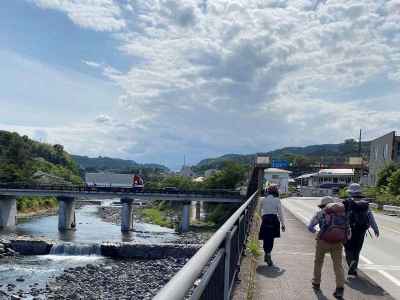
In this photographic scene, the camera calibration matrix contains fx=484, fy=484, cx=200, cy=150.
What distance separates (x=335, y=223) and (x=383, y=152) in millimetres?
58895

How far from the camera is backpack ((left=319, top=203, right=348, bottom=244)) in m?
7.66

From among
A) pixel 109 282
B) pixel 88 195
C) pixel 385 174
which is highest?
pixel 385 174

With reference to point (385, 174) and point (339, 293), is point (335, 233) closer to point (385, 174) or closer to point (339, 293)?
point (339, 293)

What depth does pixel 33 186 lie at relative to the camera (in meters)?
75.7

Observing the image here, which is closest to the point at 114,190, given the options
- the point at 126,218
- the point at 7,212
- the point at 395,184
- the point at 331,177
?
the point at 126,218

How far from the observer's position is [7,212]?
71.8 meters

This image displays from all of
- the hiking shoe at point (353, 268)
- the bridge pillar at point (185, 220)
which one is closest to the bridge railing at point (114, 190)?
the bridge pillar at point (185, 220)

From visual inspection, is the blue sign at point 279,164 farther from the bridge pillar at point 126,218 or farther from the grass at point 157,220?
the grass at point 157,220

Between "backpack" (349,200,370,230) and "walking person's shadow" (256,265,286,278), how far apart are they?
5.71 ft

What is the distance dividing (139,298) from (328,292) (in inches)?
748

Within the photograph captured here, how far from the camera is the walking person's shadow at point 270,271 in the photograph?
9.44 metres

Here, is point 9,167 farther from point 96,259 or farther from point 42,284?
point 42,284

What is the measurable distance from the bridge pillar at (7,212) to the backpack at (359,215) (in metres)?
68.3

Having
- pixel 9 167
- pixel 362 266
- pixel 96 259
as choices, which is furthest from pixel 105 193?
pixel 362 266
